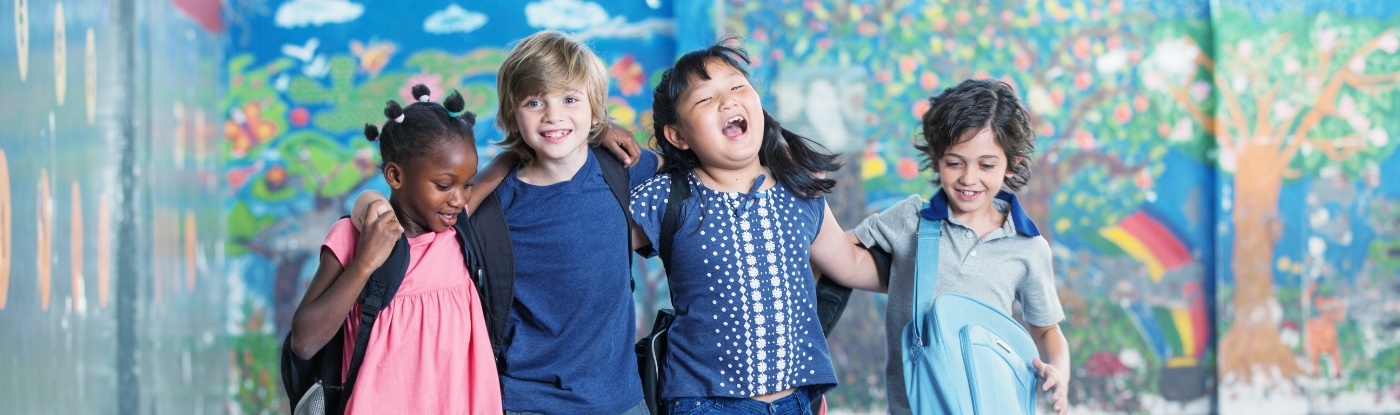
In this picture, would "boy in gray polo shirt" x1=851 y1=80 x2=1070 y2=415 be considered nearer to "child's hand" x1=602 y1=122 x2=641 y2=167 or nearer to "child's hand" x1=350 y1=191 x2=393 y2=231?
"child's hand" x1=602 y1=122 x2=641 y2=167

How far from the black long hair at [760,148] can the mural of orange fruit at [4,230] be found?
119 cm

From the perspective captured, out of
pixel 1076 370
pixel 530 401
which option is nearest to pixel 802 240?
pixel 530 401

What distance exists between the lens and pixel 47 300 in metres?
2.32

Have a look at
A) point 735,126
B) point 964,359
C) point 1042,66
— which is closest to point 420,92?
point 735,126

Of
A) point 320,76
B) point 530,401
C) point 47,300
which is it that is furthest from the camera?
point 320,76

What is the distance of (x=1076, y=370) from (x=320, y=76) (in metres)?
3.10

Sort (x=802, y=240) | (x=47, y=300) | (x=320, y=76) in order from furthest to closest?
(x=320, y=76), (x=47, y=300), (x=802, y=240)

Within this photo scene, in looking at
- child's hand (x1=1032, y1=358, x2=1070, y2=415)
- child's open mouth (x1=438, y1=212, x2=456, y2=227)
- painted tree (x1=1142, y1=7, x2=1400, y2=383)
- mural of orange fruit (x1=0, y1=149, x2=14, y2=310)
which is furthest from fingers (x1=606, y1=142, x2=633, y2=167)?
painted tree (x1=1142, y1=7, x2=1400, y2=383)

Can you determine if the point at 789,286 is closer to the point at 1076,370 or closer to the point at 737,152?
the point at 737,152

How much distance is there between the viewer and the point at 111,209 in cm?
305

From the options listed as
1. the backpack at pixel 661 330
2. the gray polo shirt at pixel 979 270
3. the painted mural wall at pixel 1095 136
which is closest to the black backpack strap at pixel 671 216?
the backpack at pixel 661 330

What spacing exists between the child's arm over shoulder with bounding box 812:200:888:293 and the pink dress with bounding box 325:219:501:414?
2.19 ft

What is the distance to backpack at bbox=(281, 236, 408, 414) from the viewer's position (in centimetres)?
183

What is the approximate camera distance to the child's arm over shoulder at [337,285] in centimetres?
177
